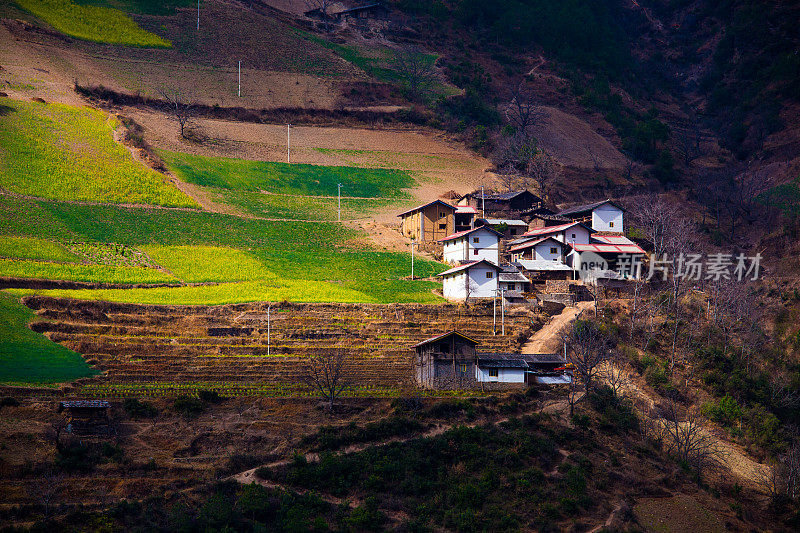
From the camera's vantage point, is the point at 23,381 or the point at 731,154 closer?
the point at 23,381

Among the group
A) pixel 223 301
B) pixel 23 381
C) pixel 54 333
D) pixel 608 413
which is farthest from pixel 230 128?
pixel 608 413

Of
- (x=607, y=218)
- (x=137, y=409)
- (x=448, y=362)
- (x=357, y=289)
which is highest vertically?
(x=607, y=218)

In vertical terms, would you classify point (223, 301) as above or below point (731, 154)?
below

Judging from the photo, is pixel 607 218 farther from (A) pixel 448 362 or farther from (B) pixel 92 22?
(B) pixel 92 22

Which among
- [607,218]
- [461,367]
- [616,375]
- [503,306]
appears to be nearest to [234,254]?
[503,306]

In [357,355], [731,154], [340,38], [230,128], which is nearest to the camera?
[357,355]

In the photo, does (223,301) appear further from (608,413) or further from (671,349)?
(671,349)

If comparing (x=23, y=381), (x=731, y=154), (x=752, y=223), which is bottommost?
(x=23, y=381)
